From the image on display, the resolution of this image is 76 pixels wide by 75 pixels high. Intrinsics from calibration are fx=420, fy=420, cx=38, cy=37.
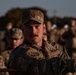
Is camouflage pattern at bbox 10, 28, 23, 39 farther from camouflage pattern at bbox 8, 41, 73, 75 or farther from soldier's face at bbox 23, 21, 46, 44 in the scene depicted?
soldier's face at bbox 23, 21, 46, 44

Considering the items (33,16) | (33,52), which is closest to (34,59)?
(33,52)

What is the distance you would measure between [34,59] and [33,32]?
Answer: 39 centimetres

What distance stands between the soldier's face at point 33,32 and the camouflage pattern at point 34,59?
0.07m

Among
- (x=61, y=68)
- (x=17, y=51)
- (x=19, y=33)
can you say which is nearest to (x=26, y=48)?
(x=17, y=51)

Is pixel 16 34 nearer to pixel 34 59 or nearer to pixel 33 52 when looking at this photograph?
pixel 33 52

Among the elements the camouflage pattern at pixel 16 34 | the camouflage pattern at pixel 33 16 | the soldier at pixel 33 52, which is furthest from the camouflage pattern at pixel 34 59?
the camouflage pattern at pixel 16 34

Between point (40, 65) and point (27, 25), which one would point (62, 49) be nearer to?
point (27, 25)

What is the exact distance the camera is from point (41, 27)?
4379 millimetres

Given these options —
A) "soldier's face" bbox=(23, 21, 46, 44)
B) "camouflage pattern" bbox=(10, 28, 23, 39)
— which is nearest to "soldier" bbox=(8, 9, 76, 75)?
"soldier's face" bbox=(23, 21, 46, 44)

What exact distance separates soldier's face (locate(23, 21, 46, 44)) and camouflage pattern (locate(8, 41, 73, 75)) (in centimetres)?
7

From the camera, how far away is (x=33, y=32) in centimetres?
427

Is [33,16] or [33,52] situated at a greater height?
[33,16]

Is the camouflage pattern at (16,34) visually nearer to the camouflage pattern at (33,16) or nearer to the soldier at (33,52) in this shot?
the soldier at (33,52)

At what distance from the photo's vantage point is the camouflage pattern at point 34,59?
12.4 ft
